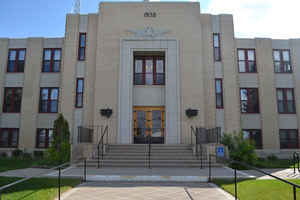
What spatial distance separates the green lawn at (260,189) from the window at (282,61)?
45.0 feet

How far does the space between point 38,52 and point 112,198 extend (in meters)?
17.4

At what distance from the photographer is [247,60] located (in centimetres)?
2003

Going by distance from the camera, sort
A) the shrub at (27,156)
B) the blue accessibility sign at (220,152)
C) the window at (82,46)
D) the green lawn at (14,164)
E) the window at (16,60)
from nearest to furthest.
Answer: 1. the green lawn at (14,164)
2. the blue accessibility sign at (220,152)
3. the shrub at (27,156)
4. the window at (82,46)
5. the window at (16,60)

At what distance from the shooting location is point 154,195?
7121 millimetres

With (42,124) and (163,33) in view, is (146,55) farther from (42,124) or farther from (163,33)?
(42,124)

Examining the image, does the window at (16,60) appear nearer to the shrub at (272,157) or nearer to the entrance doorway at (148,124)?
the entrance doorway at (148,124)

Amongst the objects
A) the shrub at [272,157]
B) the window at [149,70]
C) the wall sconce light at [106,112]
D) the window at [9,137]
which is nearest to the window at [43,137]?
the window at [9,137]

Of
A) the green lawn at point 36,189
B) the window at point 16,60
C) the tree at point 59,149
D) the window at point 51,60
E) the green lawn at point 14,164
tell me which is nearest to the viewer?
the green lawn at point 36,189

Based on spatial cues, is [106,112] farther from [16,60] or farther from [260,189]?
[260,189]

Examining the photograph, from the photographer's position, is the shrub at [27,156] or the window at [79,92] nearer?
the shrub at [27,156]

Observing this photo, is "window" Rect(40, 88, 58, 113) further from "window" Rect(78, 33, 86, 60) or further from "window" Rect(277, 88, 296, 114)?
"window" Rect(277, 88, 296, 114)

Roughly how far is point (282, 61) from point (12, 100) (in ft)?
74.4

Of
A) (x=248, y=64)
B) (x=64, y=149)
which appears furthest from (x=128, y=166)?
(x=248, y=64)

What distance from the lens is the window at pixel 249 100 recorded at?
765 inches
